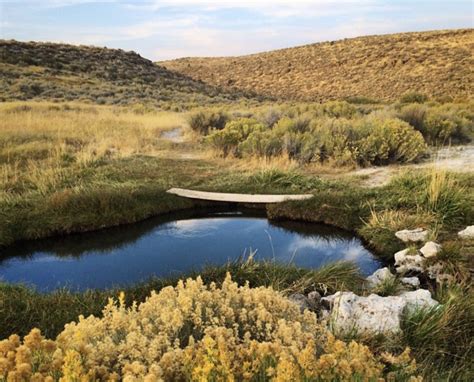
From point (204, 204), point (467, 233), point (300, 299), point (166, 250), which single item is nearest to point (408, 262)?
point (467, 233)

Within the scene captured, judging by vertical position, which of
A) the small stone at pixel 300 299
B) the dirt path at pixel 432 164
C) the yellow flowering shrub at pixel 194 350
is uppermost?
the yellow flowering shrub at pixel 194 350

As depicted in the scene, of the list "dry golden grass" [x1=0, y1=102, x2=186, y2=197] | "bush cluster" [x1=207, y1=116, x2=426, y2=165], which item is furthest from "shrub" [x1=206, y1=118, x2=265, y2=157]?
"dry golden grass" [x1=0, y1=102, x2=186, y2=197]

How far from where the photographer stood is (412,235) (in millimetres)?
6699

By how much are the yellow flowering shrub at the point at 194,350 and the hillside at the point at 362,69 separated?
33.1 metres

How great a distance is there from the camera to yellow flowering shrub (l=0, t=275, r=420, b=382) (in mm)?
2338

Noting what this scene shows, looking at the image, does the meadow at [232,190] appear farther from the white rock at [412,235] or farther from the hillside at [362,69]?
the hillside at [362,69]

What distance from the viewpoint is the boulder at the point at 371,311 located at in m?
3.98

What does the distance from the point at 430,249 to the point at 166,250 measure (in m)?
3.41

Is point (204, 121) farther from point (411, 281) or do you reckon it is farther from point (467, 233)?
point (411, 281)

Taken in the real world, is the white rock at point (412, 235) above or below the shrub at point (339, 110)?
below

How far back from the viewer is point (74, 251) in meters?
6.92

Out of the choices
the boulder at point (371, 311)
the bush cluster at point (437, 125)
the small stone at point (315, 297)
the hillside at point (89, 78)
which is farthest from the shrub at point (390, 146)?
the hillside at point (89, 78)

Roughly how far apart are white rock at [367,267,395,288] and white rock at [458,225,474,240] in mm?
1509

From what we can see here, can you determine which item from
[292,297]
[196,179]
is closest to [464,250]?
[292,297]
